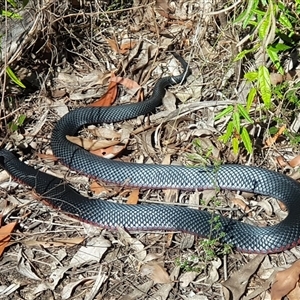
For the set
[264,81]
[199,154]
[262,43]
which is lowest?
[199,154]

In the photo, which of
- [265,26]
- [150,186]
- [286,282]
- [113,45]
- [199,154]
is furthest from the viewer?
[113,45]

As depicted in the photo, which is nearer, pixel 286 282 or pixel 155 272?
pixel 286 282

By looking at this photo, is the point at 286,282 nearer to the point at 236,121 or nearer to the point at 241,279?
the point at 241,279

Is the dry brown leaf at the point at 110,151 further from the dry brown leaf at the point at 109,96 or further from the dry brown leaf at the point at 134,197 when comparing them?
the dry brown leaf at the point at 109,96

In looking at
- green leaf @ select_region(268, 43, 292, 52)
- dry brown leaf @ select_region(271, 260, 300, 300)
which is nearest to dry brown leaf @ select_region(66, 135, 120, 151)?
green leaf @ select_region(268, 43, 292, 52)

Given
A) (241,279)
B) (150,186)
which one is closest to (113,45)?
(150,186)

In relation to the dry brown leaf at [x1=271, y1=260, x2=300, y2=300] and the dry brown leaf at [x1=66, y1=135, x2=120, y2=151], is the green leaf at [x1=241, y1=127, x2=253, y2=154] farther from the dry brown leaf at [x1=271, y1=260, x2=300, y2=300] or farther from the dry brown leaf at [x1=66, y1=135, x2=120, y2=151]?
the dry brown leaf at [x1=66, y1=135, x2=120, y2=151]

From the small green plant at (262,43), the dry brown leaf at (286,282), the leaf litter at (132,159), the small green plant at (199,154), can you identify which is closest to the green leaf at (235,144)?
the small green plant at (262,43)
